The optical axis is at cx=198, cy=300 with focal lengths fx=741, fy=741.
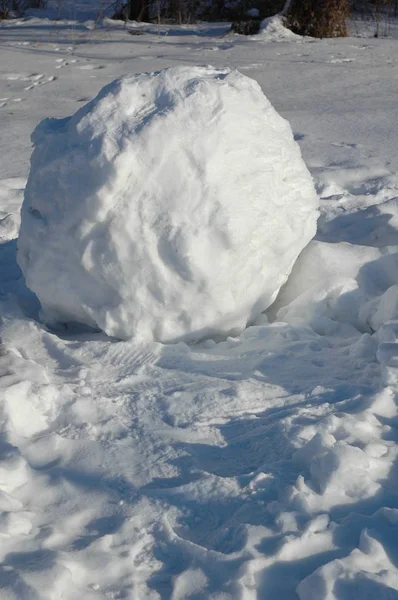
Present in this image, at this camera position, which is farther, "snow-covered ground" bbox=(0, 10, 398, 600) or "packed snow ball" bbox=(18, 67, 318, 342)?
"packed snow ball" bbox=(18, 67, 318, 342)

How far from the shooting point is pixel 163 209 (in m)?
2.79

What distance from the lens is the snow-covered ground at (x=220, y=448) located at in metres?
1.85

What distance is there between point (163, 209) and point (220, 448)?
0.94 metres

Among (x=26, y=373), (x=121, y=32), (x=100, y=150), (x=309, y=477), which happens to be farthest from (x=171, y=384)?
(x=121, y=32)

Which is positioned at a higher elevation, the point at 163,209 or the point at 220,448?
the point at 163,209

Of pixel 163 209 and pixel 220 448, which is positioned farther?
pixel 163 209

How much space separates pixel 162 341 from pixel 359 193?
2249mm

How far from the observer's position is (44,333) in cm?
305

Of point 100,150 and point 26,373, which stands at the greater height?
point 100,150

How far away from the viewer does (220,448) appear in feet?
7.77

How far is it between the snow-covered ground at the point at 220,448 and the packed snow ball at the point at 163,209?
160 millimetres

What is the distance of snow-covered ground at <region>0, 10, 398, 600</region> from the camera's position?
1.85 meters

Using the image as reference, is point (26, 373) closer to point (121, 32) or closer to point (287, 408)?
point (287, 408)

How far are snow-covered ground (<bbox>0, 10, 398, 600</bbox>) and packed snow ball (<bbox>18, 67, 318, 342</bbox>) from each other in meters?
0.16
